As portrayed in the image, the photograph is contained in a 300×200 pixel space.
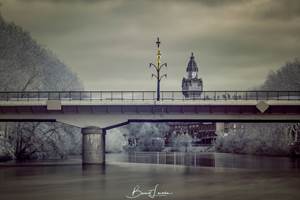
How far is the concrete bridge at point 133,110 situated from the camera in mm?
54094

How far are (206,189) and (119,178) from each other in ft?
32.4

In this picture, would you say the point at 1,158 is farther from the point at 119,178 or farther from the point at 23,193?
the point at 23,193

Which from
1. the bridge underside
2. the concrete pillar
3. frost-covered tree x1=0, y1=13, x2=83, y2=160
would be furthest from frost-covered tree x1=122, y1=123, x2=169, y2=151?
the bridge underside

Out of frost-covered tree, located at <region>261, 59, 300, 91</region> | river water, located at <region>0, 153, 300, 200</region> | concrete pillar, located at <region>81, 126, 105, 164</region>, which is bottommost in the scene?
river water, located at <region>0, 153, 300, 200</region>

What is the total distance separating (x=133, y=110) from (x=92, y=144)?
586cm

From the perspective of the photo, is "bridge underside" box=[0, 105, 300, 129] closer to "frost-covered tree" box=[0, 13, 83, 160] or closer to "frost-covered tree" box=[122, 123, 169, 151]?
"frost-covered tree" box=[0, 13, 83, 160]

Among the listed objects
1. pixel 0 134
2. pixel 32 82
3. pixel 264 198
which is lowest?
pixel 264 198

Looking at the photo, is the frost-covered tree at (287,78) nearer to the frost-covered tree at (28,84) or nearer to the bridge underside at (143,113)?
the bridge underside at (143,113)

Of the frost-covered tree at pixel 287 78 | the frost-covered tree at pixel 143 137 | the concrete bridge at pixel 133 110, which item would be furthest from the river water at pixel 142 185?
the frost-covered tree at pixel 143 137

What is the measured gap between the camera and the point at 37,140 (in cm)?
6278

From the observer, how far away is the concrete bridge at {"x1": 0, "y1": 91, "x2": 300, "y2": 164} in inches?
2130

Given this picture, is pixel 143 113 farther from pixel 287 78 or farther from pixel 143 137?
pixel 143 137

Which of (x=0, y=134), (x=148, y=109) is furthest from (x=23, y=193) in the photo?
(x=0, y=134)

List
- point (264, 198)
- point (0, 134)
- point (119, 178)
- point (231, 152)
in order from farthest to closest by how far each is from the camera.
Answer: point (231, 152)
point (0, 134)
point (119, 178)
point (264, 198)
